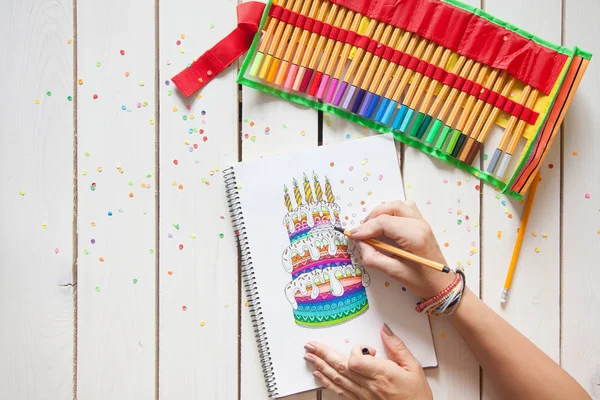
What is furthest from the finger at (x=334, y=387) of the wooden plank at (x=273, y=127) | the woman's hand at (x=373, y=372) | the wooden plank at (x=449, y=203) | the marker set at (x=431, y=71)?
the marker set at (x=431, y=71)

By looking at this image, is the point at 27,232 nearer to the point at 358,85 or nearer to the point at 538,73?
the point at 358,85

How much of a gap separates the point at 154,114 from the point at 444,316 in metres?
0.47

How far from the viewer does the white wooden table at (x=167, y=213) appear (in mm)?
727

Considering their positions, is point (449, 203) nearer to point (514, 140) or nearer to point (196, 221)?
point (514, 140)

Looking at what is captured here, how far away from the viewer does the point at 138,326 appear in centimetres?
73

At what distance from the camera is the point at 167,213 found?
0.73 m

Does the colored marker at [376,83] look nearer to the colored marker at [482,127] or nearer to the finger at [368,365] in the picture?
the colored marker at [482,127]

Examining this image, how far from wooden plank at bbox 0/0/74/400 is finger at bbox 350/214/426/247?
399mm

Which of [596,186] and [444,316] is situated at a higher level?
[596,186]

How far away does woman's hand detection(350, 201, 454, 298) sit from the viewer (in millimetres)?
661

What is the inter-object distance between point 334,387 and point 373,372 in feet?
0.21

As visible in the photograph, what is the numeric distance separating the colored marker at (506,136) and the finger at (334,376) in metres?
0.33

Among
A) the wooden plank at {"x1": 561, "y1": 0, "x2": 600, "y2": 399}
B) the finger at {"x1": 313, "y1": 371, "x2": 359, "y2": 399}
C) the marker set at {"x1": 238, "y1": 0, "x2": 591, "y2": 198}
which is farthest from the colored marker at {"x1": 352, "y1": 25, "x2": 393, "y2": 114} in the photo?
the finger at {"x1": 313, "y1": 371, "x2": 359, "y2": 399}

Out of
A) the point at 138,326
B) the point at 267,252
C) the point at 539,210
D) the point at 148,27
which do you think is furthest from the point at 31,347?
the point at 539,210
